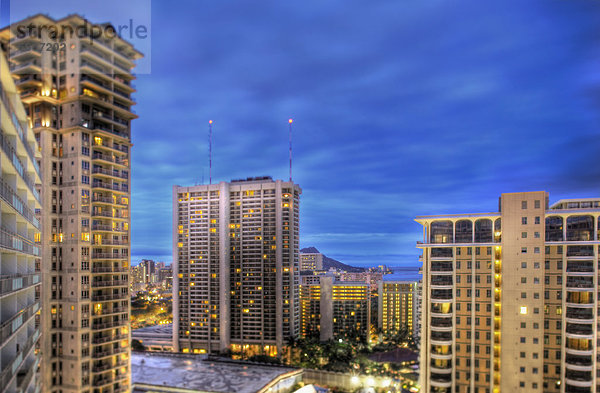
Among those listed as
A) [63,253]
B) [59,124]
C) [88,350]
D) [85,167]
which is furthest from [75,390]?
A: [59,124]

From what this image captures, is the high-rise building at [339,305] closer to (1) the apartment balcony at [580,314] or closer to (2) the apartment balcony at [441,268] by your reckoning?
(2) the apartment balcony at [441,268]

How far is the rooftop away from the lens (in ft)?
177

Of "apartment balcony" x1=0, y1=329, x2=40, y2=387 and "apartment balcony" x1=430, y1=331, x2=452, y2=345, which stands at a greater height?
"apartment balcony" x1=0, y1=329, x2=40, y2=387

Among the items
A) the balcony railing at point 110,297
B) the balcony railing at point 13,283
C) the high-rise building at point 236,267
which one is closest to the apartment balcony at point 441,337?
the balcony railing at point 110,297

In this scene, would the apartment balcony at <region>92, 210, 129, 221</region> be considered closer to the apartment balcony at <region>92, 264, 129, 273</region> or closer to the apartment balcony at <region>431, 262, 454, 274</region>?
the apartment balcony at <region>92, 264, 129, 273</region>

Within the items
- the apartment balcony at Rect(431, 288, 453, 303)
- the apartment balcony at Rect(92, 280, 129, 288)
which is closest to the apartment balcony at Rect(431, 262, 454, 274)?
the apartment balcony at Rect(431, 288, 453, 303)

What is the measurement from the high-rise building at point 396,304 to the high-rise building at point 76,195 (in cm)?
9280

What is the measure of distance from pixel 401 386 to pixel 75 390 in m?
41.7

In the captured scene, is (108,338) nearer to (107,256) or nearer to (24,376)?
(107,256)

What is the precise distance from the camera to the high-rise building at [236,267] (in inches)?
3346

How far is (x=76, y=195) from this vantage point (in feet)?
115

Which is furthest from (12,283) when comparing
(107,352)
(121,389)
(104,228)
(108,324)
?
(121,389)

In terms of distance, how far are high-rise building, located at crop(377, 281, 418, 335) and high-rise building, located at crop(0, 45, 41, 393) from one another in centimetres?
10849

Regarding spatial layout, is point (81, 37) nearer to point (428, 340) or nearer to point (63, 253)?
point (63, 253)
